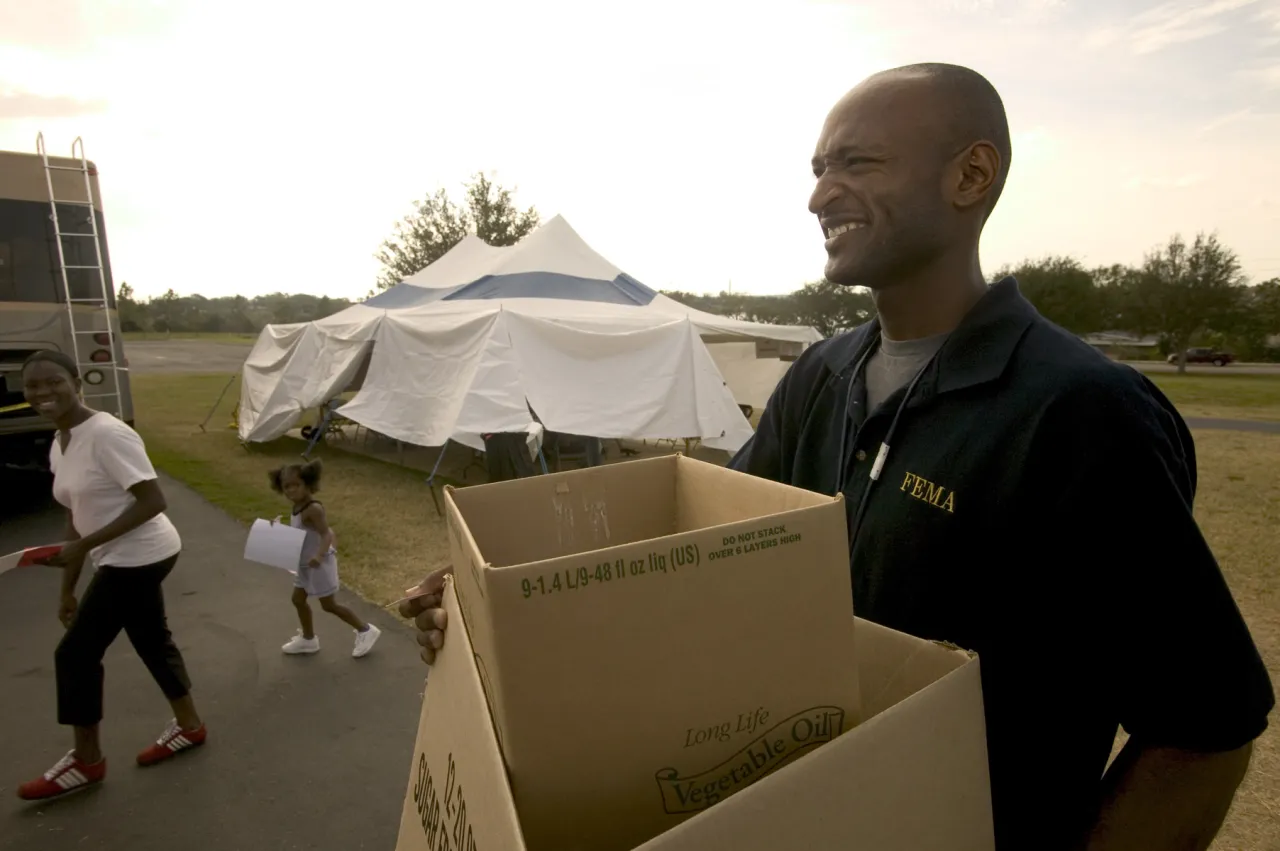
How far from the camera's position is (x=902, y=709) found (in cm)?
76

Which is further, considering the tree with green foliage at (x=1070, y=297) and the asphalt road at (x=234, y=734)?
the tree with green foliage at (x=1070, y=297)

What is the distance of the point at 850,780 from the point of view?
719 mm

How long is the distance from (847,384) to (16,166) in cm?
952

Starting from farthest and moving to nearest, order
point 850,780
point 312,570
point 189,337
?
point 189,337, point 312,570, point 850,780

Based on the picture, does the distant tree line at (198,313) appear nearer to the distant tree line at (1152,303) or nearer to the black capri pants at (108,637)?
the distant tree line at (1152,303)

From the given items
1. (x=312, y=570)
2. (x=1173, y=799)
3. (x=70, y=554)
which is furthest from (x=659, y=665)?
(x=312, y=570)

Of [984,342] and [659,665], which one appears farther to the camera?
[984,342]

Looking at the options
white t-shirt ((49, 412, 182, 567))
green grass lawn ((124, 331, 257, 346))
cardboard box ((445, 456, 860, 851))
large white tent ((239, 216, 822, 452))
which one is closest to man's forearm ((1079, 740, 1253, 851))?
cardboard box ((445, 456, 860, 851))

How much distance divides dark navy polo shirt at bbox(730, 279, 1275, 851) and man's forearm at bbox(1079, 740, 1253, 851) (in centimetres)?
4

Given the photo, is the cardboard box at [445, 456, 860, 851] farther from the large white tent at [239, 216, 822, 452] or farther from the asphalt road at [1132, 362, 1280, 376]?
the asphalt road at [1132, 362, 1280, 376]

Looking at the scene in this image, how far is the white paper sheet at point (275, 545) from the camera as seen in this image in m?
3.97

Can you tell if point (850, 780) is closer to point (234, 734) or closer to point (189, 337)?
point (234, 734)

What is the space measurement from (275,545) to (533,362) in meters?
4.47

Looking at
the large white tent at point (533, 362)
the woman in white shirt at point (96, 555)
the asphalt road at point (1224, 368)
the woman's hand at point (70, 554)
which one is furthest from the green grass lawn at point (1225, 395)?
the woman's hand at point (70, 554)
